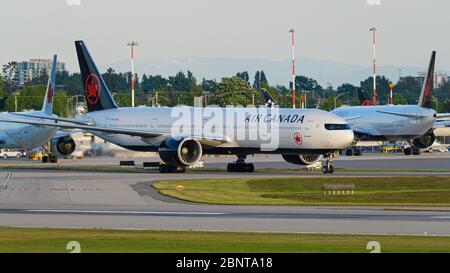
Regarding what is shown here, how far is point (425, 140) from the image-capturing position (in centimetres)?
12238

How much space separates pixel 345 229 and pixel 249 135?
39.5 metres

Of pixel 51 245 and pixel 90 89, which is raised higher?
pixel 90 89

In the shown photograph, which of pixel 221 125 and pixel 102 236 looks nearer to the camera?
pixel 102 236

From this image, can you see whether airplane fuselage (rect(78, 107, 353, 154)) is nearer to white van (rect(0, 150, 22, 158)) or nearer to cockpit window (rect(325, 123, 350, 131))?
cockpit window (rect(325, 123, 350, 131))

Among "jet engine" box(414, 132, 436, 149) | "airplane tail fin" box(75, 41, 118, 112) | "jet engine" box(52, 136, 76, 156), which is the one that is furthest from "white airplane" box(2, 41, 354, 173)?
"jet engine" box(414, 132, 436, 149)

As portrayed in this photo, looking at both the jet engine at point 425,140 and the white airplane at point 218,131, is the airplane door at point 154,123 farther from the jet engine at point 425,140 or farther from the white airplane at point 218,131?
the jet engine at point 425,140

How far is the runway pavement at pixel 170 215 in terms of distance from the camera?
35.9 m

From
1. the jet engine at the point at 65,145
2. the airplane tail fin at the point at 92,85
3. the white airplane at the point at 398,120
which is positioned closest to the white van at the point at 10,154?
the jet engine at the point at 65,145

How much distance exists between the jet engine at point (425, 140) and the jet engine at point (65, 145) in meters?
44.1

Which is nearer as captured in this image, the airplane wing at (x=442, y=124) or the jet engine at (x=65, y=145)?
the jet engine at (x=65, y=145)

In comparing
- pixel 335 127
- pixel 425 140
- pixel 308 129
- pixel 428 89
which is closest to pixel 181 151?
pixel 308 129
